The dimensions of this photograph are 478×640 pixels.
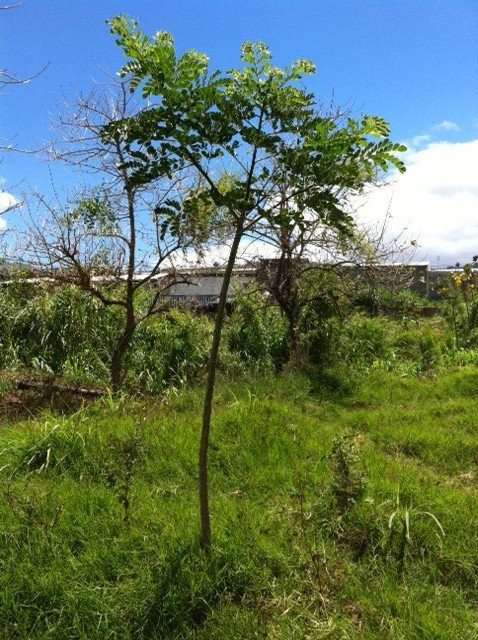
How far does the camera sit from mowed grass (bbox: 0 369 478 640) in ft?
8.55

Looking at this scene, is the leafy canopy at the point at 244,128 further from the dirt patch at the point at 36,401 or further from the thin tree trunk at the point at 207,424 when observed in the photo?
the dirt patch at the point at 36,401

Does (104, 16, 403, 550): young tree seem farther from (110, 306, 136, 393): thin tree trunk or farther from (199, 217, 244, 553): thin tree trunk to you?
(110, 306, 136, 393): thin tree trunk

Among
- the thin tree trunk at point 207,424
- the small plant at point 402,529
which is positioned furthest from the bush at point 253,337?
the thin tree trunk at point 207,424

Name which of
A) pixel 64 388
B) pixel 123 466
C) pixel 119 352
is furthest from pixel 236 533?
pixel 119 352

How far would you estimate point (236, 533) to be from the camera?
3076 mm

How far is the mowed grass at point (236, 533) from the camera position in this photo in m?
2.61

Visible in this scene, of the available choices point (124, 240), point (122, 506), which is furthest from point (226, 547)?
point (124, 240)

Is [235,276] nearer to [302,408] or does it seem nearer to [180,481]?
[302,408]

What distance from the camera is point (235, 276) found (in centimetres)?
958

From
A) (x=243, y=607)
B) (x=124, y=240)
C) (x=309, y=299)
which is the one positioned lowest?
(x=243, y=607)

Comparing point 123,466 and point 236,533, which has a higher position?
point 123,466

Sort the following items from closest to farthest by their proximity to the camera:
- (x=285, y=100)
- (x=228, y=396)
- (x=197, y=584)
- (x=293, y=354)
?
(x=285, y=100)
(x=197, y=584)
(x=228, y=396)
(x=293, y=354)

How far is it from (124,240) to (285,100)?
4.38 m

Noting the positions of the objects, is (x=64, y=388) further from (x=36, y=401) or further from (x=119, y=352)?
(x=119, y=352)
